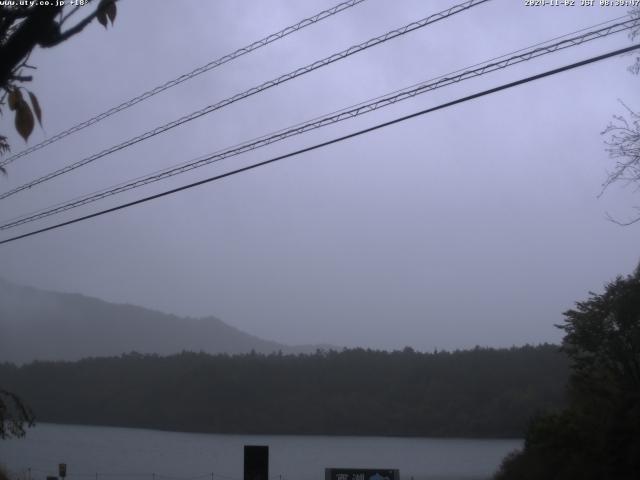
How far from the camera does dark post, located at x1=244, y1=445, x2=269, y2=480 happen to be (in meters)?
14.6

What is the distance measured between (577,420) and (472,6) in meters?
15.1

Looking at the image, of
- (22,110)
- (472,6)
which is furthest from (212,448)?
(22,110)

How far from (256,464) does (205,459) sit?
31.1 m

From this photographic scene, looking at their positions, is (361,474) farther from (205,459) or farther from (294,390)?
(294,390)

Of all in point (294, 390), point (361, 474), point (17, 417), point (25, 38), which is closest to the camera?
point (25, 38)

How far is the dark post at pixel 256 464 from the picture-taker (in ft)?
47.8

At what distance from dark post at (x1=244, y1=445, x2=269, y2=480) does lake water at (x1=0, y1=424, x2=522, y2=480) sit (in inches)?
677

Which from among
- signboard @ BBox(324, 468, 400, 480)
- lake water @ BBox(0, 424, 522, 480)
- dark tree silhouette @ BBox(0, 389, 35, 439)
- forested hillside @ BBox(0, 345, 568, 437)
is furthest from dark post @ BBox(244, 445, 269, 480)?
forested hillside @ BBox(0, 345, 568, 437)

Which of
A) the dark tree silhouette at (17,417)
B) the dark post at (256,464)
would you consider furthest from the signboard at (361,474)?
the dark tree silhouette at (17,417)

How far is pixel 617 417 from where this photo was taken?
18656mm

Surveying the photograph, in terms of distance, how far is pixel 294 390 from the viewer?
266 feet

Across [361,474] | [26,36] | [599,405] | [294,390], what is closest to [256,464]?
[361,474]

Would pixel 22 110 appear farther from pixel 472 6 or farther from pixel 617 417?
pixel 617 417

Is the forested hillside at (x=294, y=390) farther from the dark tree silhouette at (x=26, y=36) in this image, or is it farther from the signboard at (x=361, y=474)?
the dark tree silhouette at (x=26, y=36)
